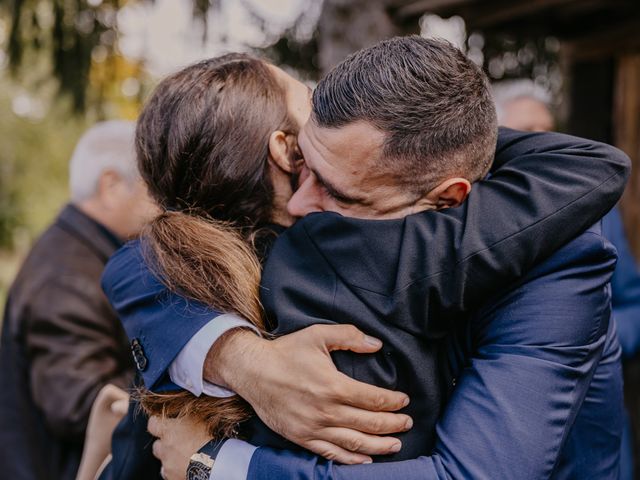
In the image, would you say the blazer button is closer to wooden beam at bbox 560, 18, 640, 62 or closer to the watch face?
the watch face

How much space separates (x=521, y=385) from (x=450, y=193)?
421 mm

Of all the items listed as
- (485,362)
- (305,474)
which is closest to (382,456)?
(305,474)

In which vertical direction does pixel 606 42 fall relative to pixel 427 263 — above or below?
above

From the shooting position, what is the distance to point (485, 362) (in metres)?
1.34

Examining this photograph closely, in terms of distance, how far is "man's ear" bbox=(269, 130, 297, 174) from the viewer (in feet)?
5.53

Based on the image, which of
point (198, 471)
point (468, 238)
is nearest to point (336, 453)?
point (198, 471)

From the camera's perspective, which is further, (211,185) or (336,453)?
(211,185)

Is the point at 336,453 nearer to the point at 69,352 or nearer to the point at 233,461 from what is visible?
the point at 233,461

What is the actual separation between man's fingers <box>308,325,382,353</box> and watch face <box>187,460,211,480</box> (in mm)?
413

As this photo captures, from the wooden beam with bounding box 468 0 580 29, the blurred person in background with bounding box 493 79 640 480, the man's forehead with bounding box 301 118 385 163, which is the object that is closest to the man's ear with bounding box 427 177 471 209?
the man's forehead with bounding box 301 118 385 163

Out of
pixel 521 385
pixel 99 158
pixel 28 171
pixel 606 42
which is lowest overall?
pixel 28 171

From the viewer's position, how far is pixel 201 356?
147cm

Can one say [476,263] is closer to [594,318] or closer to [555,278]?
[555,278]

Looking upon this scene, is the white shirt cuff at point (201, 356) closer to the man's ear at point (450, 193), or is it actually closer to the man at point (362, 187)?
the man at point (362, 187)
